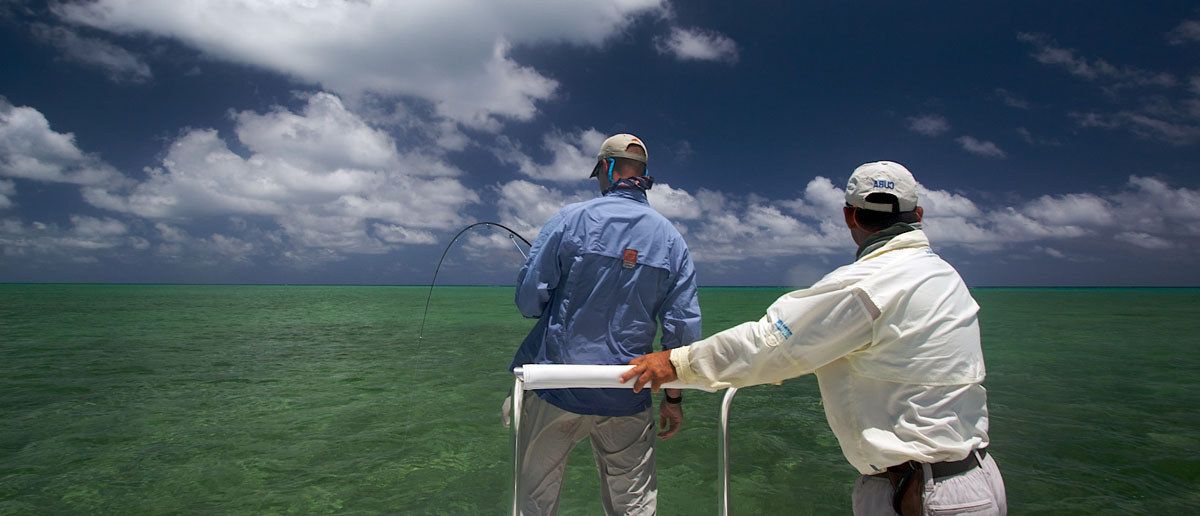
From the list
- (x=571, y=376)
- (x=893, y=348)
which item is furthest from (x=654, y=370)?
(x=893, y=348)

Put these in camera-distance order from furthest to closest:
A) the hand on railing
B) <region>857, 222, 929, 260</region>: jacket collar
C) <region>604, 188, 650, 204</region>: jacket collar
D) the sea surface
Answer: the sea surface < <region>604, 188, 650, 204</region>: jacket collar < the hand on railing < <region>857, 222, 929, 260</region>: jacket collar

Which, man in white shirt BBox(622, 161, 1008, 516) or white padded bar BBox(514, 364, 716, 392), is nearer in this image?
man in white shirt BBox(622, 161, 1008, 516)

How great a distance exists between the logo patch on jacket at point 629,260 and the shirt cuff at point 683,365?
2.57ft

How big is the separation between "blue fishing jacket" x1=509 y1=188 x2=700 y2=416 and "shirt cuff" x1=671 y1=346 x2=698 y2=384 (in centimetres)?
73

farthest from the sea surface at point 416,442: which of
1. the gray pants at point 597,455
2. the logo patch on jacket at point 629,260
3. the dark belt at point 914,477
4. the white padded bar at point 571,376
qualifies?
the dark belt at point 914,477

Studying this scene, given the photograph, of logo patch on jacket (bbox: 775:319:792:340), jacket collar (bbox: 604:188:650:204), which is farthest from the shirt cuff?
jacket collar (bbox: 604:188:650:204)

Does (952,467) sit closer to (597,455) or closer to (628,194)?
(597,455)

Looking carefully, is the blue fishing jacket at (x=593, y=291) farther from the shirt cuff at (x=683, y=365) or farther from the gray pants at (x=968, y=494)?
the gray pants at (x=968, y=494)

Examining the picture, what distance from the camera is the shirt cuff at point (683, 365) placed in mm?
1850

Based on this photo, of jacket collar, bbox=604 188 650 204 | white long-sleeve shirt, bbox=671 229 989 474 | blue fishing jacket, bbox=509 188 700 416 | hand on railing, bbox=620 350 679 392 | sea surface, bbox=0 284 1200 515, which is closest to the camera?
white long-sleeve shirt, bbox=671 229 989 474

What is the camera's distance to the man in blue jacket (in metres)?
2.58

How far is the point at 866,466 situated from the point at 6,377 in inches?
673

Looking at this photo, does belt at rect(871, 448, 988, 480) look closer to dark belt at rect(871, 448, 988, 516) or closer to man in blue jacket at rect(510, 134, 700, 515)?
dark belt at rect(871, 448, 988, 516)

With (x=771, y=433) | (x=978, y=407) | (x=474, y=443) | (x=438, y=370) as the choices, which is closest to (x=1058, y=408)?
(x=771, y=433)
